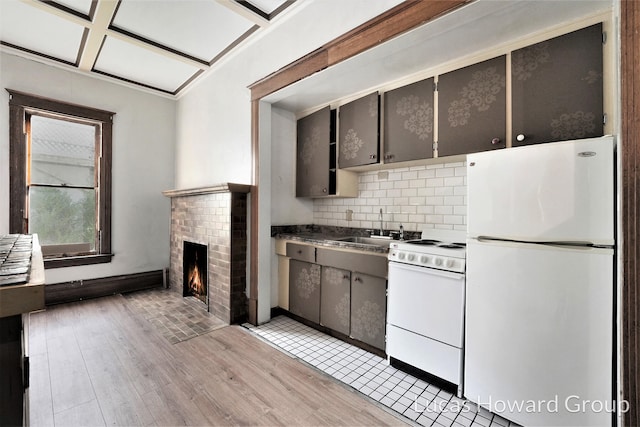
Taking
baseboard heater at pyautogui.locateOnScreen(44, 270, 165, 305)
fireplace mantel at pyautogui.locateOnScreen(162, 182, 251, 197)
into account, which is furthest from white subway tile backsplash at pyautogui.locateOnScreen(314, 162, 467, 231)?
baseboard heater at pyautogui.locateOnScreen(44, 270, 165, 305)

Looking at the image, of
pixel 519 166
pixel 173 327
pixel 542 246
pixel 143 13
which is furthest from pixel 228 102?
pixel 542 246

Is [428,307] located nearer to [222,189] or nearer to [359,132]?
[359,132]

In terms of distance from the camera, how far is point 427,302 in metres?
1.98

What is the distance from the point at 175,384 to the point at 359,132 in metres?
2.60

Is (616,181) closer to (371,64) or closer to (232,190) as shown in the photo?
(371,64)

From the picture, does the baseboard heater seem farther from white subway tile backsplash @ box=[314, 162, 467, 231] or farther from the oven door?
the oven door

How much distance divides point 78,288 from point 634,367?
511 cm

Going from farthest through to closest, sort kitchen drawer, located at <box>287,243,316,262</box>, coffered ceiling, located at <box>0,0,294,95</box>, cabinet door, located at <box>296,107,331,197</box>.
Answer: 1. cabinet door, located at <box>296,107,331,197</box>
2. kitchen drawer, located at <box>287,243,316,262</box>
3. coffered ceiling, located at <box>0,0,294,95</box>

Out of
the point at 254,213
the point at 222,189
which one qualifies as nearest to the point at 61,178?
the point at 222,189

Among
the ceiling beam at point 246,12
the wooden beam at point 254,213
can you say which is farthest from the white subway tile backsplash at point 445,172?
the ceiling beam at point 246,12

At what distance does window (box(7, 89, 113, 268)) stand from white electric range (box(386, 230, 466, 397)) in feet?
13.0

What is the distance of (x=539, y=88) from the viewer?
1.80 metres

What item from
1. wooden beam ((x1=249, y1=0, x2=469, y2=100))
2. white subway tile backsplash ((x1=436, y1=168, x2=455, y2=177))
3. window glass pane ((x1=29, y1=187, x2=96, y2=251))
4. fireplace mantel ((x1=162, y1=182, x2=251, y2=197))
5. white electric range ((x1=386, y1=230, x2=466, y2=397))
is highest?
wooden beam ((x1=249, y1=0, x2=469, y2=100))

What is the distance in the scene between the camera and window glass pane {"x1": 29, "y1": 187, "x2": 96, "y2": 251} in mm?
3496
